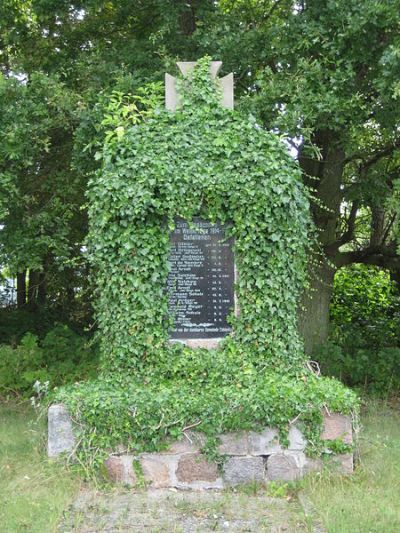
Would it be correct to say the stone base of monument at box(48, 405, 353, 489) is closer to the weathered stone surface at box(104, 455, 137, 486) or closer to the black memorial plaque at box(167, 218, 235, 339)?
the weathered stone surface at box(104, 455, 137, 486)

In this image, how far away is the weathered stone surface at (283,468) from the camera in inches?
199

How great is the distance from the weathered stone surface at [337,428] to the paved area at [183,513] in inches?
25.8

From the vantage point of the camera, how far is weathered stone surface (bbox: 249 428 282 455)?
5062 mm

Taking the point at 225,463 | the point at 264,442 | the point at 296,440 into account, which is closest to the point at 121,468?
the point at 225,463

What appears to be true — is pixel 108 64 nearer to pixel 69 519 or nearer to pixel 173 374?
pixel 173 374

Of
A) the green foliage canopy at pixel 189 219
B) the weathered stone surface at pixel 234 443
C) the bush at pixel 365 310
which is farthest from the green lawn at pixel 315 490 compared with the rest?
the bush at pixel 365 310

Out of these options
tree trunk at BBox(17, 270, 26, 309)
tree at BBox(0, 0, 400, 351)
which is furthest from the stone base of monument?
tree trunk at BBox(17, 270, 26, 309)

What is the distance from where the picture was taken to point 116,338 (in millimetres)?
5676

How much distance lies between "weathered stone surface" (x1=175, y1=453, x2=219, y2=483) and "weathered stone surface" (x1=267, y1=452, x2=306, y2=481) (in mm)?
467

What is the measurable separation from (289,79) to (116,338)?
13.2 feet

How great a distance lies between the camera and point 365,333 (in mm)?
12203

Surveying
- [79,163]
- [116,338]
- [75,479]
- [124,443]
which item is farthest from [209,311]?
[79,163]

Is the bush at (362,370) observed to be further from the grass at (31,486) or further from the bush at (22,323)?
the bush at (22,323)

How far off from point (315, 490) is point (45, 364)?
19.6 feet
